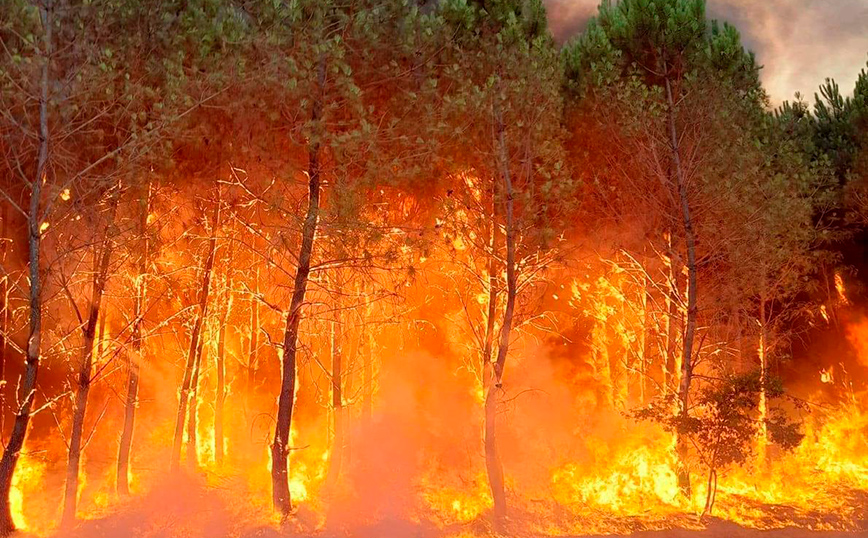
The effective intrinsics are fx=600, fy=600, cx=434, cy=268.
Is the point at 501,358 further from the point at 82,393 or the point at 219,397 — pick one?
the point at 82,393

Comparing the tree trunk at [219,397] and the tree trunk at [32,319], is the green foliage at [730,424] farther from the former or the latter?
the tree trunk at [32,319]

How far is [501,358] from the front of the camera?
13.5m

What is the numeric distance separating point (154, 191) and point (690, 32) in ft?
45.1

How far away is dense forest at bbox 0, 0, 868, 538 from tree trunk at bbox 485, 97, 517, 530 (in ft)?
0.23

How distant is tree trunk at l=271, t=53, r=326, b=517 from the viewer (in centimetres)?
1236

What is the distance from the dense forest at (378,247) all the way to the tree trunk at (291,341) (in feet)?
0.20

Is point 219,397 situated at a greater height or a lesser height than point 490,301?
lesser

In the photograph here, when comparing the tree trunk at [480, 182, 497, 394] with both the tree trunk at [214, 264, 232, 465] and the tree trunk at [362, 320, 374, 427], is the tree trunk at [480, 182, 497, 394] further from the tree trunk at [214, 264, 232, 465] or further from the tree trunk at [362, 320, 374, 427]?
the tree trunk at [214, 264, 232, 465]

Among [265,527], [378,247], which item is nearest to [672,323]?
[378,247]

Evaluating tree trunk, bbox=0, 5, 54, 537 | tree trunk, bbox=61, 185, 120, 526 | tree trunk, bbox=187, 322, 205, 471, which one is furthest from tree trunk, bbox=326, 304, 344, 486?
tree trunk, bbox=0, 5, 54, 537

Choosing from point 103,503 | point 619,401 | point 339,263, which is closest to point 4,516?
point 103,503

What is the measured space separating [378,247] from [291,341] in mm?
2669

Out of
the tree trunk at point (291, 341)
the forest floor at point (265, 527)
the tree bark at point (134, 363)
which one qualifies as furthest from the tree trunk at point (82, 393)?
the tree trunk at point (291, 341)

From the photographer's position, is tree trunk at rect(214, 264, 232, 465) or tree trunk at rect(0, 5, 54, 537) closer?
tree trunk at rect(0, 5, 54, 537)
